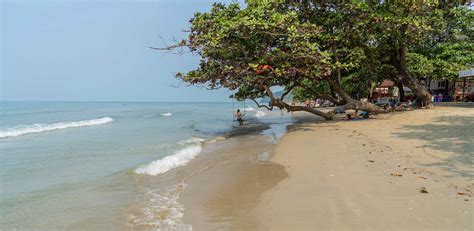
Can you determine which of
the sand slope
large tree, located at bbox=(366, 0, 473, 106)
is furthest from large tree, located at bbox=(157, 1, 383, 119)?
the sand slope

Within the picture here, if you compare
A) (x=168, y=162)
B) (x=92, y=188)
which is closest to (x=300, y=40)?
(x=168, y=162)

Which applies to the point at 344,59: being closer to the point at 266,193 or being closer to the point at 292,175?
the point at 292,175

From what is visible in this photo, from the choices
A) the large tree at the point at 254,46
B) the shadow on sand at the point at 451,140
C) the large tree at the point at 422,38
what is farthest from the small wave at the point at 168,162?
the large tree at the point at 422,38

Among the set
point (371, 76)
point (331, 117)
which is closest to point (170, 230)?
point (331, 117)

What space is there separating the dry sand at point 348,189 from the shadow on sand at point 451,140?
0.02 m

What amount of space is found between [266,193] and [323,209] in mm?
1321

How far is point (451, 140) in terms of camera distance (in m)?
8.82

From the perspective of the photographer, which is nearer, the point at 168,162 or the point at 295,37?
the point at 168,162

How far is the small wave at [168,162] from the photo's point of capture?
859 cm

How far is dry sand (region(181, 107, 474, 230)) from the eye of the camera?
14.3 ft

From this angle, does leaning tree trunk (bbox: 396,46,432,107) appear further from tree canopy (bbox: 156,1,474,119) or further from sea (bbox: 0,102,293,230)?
sea (bbox: 0,102,293,230)

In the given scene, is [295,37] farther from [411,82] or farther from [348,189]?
[411,82]

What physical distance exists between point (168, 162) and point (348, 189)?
550 cm

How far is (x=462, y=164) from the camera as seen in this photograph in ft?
21.3
